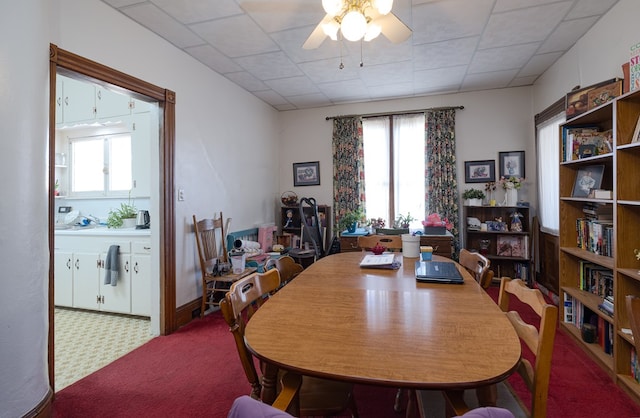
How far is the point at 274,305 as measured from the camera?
51.1 inches

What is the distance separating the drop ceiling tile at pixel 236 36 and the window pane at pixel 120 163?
1826 millimetres

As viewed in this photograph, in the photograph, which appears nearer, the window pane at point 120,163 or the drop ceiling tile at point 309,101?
the window pane at point 120,163

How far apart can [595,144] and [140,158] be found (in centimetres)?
432

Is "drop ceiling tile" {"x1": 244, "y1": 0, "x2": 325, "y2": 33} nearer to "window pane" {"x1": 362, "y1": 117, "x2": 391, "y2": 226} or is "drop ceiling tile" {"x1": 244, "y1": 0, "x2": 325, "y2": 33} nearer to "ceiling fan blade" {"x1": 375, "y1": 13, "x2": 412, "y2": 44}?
"ceiling fan blade" {"x1": 375, "y1": 13, "x2": 412, "y2": 44}

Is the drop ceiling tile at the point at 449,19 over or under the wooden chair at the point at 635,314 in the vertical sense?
over

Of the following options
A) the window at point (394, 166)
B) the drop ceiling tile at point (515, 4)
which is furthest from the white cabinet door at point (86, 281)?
the drop ceiling tile at point (515, 4)

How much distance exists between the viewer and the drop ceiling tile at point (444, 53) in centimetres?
291

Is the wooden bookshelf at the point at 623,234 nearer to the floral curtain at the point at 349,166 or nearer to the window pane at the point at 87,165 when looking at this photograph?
the floral curtain at the point at 349,166

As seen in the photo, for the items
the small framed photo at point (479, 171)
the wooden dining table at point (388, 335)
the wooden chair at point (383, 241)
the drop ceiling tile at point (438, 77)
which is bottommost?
the wooden dining table at point (388, 335)

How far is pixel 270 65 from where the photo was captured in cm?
335

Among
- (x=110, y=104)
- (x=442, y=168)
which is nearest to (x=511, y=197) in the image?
(x=442, y=168)

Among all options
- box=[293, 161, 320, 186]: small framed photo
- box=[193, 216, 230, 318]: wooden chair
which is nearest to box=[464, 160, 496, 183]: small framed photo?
box=[293, 161, 320, 186]: small framed photo

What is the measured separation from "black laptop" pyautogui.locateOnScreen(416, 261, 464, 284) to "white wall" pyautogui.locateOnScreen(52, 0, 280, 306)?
2.25 meters

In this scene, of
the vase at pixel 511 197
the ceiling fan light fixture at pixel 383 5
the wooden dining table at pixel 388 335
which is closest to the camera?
the wooden dining table at pixel 388 335
